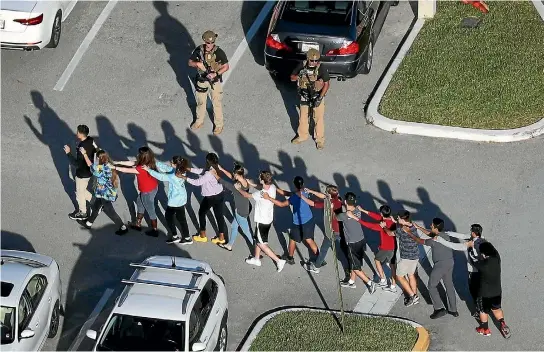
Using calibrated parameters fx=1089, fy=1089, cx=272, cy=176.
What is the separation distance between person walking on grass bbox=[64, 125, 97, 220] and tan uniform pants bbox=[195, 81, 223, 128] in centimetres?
245

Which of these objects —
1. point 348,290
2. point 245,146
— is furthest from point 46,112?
point 348,290

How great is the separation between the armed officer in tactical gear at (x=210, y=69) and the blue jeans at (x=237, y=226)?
279 cm

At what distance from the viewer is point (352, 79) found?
744 inches

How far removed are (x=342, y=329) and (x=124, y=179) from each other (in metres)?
4.79

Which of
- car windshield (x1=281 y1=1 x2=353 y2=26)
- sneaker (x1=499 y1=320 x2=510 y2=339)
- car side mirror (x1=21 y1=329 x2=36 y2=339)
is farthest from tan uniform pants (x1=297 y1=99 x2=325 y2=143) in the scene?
car side mirror (x1=21 y1=329 x2=36 y2=339)

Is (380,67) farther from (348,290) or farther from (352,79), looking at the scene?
(348,290)

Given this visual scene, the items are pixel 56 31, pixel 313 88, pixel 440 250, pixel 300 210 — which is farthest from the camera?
pixel 56 31

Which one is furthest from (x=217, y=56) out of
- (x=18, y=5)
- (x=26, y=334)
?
(x=26, y=334)

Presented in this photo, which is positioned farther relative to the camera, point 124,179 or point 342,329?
point 124,179

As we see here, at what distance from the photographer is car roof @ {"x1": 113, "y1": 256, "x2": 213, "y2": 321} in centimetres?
1284

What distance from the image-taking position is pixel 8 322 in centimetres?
1287

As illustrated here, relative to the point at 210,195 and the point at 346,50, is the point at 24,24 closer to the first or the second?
the point at 346,50

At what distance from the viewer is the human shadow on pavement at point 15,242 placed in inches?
615

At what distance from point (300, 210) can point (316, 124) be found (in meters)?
2.84
